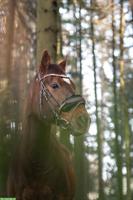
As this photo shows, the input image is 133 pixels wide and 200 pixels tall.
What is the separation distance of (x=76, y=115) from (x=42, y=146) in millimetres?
717

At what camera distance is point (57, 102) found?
4418 mm

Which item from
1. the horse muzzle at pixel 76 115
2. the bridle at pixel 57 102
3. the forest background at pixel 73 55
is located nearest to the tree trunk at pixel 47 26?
the forest background at pixel 73 55

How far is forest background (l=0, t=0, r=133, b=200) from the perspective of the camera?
575 centimetres

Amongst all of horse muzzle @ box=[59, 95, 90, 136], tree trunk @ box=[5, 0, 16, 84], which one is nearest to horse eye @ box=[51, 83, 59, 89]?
horse muzzle @ box=[59, 95, 90, 136]

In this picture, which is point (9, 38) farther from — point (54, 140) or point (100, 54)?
point (100, 54)

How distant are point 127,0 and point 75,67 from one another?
100 inches

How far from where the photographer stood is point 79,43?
36.7 feet

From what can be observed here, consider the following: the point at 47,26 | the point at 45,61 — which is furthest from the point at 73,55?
the point at 45,61

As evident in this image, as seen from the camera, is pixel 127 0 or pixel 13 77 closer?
pixel 13 77

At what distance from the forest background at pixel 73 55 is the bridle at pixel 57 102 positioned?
91 centimetres

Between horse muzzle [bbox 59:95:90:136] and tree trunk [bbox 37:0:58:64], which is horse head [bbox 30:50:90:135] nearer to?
horse muzzle [bbox 59:95:90:136]

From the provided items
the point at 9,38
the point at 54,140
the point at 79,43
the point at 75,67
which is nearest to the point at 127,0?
the point at 79,43

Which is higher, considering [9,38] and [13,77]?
[9,38]

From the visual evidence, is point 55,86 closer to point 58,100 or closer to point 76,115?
point 58,100
